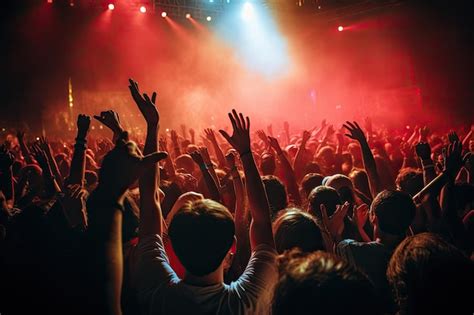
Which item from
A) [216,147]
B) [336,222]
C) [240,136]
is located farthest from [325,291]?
[216,147]

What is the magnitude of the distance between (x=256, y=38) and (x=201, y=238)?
2070 cm

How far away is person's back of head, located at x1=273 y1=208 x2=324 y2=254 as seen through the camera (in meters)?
1.88

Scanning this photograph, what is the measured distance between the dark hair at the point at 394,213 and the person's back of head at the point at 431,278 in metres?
0.94

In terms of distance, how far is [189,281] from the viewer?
1578mm

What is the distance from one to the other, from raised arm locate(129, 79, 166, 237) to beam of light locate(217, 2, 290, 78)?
58.1 feet

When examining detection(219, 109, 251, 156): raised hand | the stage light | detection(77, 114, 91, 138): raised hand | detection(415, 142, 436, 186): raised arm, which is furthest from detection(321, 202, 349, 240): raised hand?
the stage light

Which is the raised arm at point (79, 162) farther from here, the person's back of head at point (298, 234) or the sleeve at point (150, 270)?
the person's back of head at point (298, 234)

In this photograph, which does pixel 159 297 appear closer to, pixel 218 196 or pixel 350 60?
pixel 218 196

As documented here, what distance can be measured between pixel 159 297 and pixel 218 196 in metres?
1.88

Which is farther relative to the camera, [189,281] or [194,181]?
[194,181]

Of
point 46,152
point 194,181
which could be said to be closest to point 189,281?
point 46,152

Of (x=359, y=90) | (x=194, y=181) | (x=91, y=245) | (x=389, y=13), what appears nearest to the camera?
(x=91, y=245)

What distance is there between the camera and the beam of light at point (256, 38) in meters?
19.3

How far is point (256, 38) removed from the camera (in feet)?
68.0
